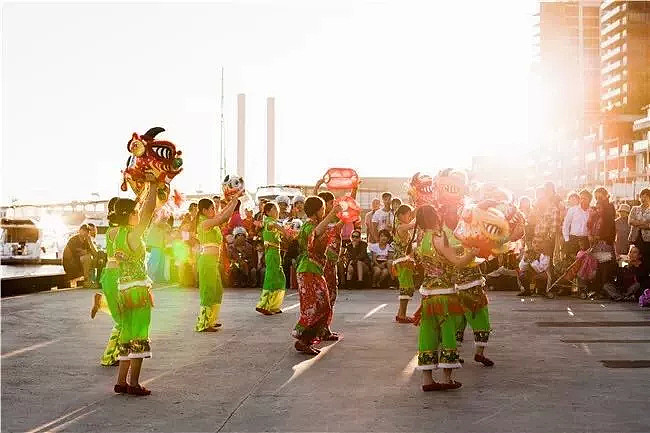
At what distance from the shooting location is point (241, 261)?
25344 millimetres

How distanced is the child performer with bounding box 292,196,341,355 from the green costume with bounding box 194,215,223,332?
2.59 m

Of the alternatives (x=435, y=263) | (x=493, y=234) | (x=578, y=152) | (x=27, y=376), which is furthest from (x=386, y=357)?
(x=578, y=152)

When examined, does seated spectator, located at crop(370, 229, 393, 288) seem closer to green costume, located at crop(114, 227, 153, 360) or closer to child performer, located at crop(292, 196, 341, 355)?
child performer, located at crop(292, 196, 341, 355)

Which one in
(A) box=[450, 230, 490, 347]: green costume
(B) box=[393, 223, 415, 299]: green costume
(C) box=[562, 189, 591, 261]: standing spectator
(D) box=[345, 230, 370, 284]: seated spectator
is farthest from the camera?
(D) box=[345, 230, 370, 284]: seated spectator

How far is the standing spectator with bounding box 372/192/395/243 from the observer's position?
25.0 metres

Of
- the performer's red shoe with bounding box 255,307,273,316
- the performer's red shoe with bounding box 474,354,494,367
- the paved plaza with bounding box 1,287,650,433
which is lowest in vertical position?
the paved plaza with bounding box 1,287,650,433

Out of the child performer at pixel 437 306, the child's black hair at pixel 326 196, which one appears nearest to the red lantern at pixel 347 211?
the child's black hair at pixel 326 196

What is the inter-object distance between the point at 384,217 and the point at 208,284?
10.7 meters

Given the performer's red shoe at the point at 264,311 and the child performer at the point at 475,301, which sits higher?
the child performer at the point at 475,301

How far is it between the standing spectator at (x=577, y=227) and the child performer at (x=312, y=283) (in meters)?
10.2

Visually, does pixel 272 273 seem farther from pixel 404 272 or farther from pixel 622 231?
pixel 622 231

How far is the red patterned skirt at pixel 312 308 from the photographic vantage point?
41.0 feet

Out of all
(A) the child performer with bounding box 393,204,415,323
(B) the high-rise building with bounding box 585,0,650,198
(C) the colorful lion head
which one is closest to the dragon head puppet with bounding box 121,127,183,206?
(C) the colorful lion head

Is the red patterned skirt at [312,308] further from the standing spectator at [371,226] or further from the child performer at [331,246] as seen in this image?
the standing spectator at [371,226]
